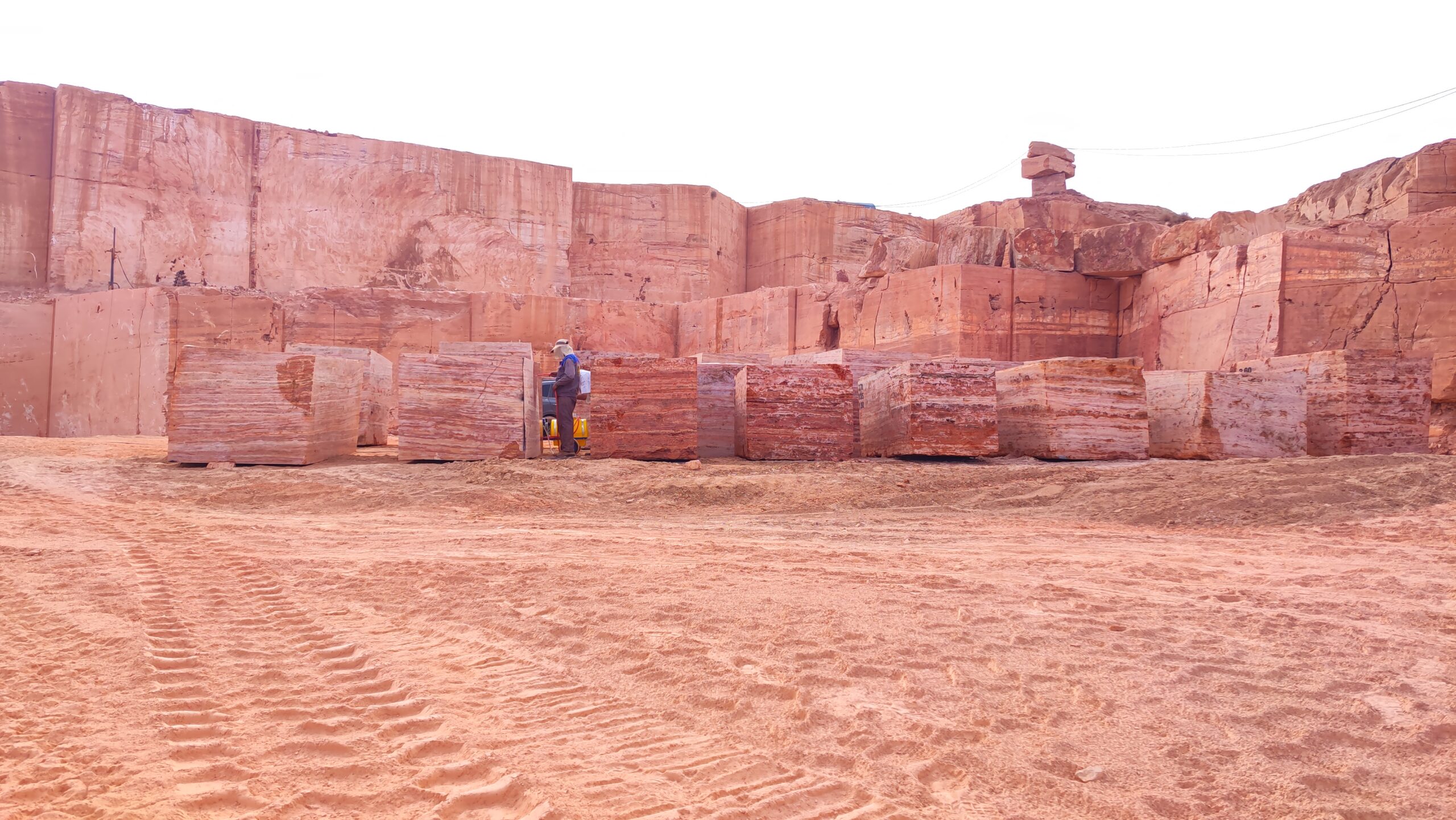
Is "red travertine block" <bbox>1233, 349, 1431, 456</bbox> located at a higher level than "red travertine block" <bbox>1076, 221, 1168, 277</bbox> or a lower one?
lower

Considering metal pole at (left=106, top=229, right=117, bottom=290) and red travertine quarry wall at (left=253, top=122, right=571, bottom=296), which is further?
red travertine quarry wall at (left=253, top=122, right=571, bottom=296)

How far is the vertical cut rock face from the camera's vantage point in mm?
9383

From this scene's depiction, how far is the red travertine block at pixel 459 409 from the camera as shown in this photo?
27.6 ft

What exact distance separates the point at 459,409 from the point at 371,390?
2.99m

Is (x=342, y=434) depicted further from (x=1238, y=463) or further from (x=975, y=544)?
(x=1238, y=463)

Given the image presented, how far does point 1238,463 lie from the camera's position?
7.29 metres

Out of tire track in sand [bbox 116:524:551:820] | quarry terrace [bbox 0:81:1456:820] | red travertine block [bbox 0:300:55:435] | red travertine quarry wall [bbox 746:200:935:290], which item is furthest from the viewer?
Result: red travertine quarry wall [bbox 746:200:935:290]

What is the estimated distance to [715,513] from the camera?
6453 mm

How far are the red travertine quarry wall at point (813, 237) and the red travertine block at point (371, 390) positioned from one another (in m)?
11.8

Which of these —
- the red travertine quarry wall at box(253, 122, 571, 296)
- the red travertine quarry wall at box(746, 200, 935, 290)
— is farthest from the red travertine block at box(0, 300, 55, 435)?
the red travertine quarry wall at box(746, 200, 935, 290)

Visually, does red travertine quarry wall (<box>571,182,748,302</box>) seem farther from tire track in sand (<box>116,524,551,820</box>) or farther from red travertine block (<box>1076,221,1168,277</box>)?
tire track in sand (<box>116,524,551,820</box>)

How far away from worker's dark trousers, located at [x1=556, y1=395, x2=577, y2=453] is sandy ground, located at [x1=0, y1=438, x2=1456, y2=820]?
12.3 ft

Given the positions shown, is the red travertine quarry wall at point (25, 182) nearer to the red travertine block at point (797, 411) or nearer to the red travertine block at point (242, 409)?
the red travertine block at point (242, 409)

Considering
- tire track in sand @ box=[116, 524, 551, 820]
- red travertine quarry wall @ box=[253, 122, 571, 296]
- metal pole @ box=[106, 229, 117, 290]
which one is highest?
red travertine quarry wall @ box=[253, 122, 571, 296]
